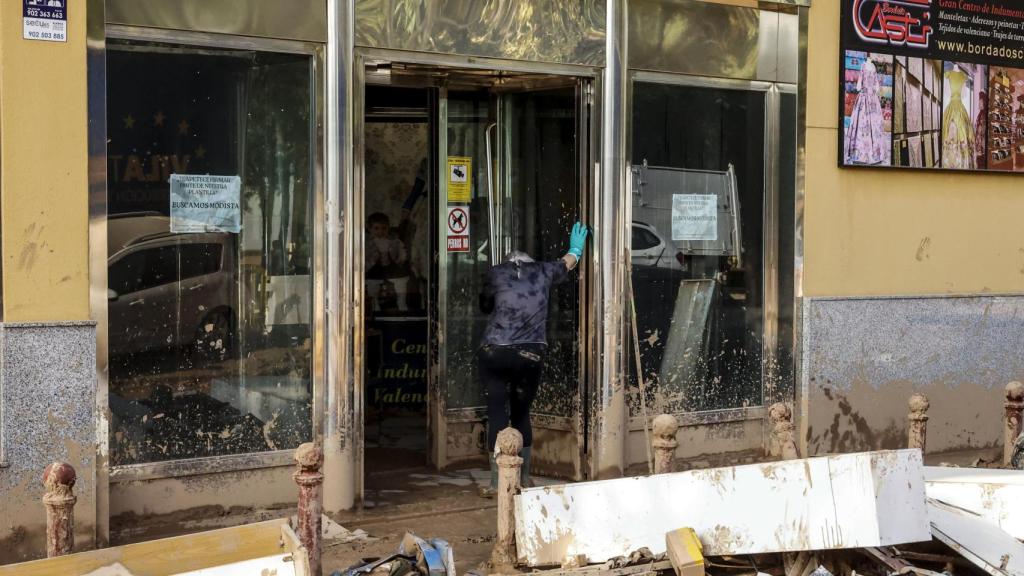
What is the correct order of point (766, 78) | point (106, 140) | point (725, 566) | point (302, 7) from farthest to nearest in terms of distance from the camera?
point (766, 78)
point (302, 7)
point (106, 140)
point (725, 566)

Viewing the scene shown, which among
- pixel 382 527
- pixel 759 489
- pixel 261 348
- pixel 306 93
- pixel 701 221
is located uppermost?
pixel 306 93

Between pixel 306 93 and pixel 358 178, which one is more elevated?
pixel 306 93

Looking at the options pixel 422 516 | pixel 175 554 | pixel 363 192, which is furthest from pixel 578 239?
pixel 175 554

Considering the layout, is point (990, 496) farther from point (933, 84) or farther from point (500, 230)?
point (933, 84)

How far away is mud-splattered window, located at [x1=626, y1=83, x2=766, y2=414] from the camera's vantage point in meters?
8.96

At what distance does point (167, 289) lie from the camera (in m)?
7.16

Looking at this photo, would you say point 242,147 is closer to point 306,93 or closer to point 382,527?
point 306,93

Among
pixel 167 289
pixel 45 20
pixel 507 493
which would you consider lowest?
pixel 507 493

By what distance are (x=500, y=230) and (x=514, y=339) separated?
1427 mm

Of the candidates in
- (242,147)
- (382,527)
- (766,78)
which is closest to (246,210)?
(242,147)

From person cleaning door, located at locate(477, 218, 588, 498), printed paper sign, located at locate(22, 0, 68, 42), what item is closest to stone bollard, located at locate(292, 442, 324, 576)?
person cleaning door, located at locate(477, 218, 588, 498)

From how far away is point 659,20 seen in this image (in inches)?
346

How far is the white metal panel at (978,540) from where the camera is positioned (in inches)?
233

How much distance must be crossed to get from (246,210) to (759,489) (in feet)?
11.8
